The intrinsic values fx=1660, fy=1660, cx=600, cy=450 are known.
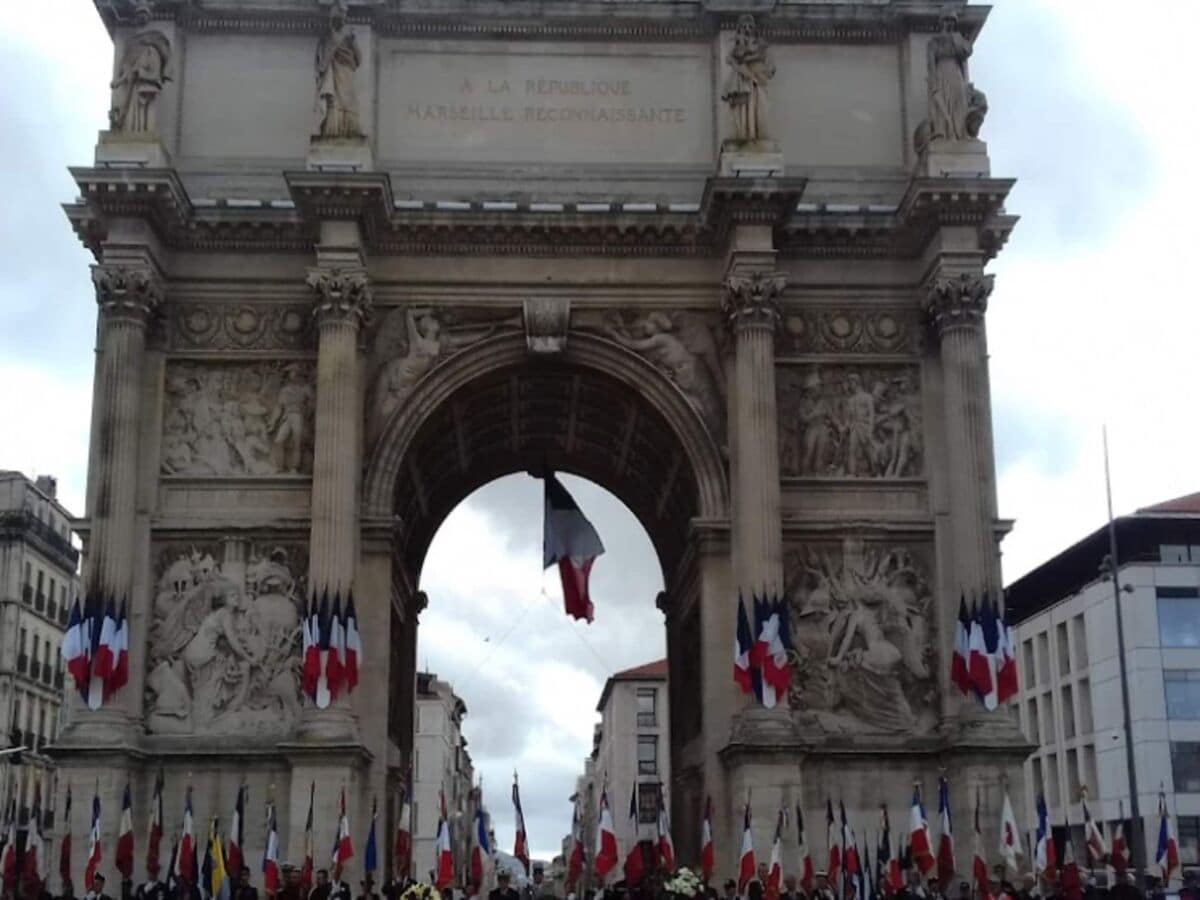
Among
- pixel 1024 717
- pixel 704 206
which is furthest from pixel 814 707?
pixel 1024 717

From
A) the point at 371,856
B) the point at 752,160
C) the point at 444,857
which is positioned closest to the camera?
the point at 444,857

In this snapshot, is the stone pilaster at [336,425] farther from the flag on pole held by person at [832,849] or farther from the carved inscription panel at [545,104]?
the flag on pole held by person at [832,849]

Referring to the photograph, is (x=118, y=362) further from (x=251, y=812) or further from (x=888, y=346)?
(x=888, y=346)

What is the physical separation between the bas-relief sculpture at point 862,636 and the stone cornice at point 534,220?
227 inches

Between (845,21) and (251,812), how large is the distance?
18.3 metres

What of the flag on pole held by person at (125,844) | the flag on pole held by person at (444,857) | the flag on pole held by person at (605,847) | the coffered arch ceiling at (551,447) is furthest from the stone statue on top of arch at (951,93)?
the flag on pole held by person at (125,844)

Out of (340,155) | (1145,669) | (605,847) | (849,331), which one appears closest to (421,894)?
(605,847)

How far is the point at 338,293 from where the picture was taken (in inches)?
1144

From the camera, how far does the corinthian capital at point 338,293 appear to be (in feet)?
95.3

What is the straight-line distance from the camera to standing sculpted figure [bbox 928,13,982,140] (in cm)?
3036

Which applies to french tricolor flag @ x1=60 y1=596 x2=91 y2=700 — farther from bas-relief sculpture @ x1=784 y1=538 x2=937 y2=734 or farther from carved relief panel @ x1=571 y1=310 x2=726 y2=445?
bas-relief sculpture @ x1=784 y1=538 x2=937 y2=734

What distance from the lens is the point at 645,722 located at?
95062mm

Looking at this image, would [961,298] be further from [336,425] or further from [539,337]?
[336,425]

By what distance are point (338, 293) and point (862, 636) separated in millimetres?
10988
